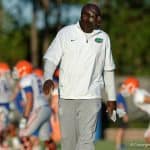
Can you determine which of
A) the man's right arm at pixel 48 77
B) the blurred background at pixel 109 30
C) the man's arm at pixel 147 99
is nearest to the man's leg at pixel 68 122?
the man's right arm at pixel 48 77

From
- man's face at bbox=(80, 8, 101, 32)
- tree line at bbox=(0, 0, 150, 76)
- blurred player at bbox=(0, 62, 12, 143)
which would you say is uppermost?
man's face at bbox=(80, 8, 101, 32)

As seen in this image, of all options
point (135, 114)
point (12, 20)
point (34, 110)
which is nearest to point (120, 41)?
point (12, 20)

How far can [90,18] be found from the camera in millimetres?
10117

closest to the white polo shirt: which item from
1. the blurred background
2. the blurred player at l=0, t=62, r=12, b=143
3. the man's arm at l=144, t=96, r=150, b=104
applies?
the man's arm at l=144, t=96, r=150, b=104

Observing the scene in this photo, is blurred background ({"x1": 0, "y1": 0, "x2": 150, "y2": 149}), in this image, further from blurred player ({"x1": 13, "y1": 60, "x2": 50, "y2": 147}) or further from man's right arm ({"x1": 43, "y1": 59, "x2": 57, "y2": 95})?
man's right arm ({"x1": 43, "y1": 59, "x2": 57, "y2": 95})

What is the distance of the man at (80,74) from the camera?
10094 mm

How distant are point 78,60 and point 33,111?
18.7 feet

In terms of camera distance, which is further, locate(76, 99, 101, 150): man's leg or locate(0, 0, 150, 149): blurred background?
locate(0, 0, 150, 149): blurred background

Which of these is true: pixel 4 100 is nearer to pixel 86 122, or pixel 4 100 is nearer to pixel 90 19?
pixel 86 122

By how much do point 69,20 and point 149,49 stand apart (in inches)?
151

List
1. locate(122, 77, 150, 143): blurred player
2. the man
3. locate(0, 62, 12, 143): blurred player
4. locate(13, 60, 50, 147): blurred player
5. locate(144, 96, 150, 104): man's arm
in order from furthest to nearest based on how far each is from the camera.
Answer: locate(0, 62, 12, 143): blurred player → locate(13, 60, 50, 147): blurred player → locate(122, 77, 150, 143): blurred player → locate(144, 96, 150, 104): man's arm → the man

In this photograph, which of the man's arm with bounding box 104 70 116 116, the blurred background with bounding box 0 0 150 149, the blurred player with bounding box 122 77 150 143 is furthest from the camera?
the blurred background with bounding box 0 0 150 149

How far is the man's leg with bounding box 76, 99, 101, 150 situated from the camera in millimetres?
10117

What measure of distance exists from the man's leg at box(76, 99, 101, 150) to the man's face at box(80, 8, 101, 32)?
851mm
